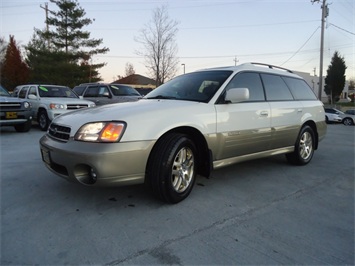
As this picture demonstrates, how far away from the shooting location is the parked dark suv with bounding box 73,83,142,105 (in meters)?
11.5

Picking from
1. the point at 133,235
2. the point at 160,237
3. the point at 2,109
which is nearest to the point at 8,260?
the point at 133,235

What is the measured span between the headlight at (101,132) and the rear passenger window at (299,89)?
3.31 m

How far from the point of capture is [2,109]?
810 cm

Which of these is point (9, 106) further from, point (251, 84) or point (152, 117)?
point (251, 84)

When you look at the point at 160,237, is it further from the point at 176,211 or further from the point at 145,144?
the point at 145,144

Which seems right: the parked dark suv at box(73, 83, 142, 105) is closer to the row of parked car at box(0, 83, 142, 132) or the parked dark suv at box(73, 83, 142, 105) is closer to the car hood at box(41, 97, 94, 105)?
the row of parked car at box(0, 83, 142, 132)

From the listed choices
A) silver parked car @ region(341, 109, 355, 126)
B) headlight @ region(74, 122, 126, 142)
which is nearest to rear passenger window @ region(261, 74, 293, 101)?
headlight @ region(74, 122, 126, 142)

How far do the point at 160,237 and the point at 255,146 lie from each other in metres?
2.16

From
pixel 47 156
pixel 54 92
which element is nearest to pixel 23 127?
pixel 54 92

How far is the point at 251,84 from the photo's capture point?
13.8 feet

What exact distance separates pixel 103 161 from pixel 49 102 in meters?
7.54

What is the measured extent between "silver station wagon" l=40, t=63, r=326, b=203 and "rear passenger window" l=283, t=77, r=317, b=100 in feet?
0.21

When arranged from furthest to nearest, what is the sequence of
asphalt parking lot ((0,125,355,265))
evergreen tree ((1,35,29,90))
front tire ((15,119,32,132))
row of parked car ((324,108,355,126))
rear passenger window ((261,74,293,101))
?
1. evergreen tree ((1,35,29,90))
2. row of parked car ((324,108,355,126))
3. front tire ((15,119,32,132))
4. rear passenger window ((261,74,293,101))
5. asphalt parking lot ((0,125,355,265))

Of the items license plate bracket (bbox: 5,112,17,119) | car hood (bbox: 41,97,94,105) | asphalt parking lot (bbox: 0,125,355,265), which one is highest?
car hood (bbox: 41,97,94,105)
